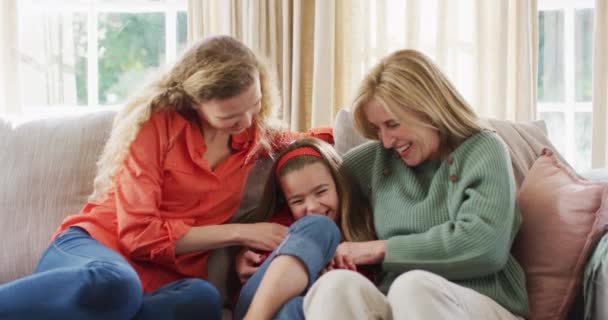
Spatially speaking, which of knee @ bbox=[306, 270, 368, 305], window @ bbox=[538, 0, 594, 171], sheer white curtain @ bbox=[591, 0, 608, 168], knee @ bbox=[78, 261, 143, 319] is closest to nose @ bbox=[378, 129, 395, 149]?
knee @ bbox=[306, 270, 368, 305]

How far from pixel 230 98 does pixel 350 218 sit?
0.41m

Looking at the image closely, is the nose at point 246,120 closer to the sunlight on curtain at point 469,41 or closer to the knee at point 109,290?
the knee at point 109,290

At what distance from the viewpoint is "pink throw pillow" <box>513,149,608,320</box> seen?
164 cm

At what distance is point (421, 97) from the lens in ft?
5.63

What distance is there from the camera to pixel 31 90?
11.6 ft

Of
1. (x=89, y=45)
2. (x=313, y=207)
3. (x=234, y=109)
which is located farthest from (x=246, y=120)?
(x=89, y=45)

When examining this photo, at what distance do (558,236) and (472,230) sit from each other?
226 mm

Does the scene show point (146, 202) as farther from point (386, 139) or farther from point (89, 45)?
point (89, 45)

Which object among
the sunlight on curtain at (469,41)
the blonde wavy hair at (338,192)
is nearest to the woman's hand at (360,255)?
the blonde wavy hair at (338,192)

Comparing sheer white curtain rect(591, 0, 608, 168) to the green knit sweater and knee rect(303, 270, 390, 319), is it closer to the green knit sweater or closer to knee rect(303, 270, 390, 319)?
the green knit sweater

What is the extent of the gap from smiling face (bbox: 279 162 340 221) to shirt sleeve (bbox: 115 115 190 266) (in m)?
0.28

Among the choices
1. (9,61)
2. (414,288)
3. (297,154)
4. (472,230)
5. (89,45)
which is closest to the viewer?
(414,288)

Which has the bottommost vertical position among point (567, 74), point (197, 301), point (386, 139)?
point (197, 301)

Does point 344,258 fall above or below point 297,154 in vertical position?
below
